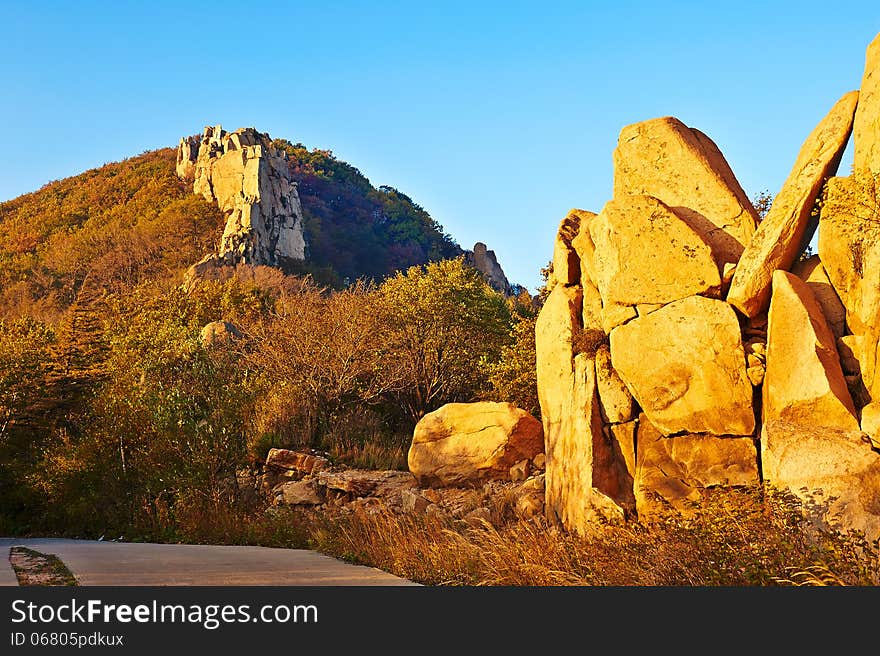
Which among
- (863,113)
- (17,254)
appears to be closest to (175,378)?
(863,113)

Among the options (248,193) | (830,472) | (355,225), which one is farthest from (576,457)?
(355,225)

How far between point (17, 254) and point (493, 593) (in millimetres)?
70947

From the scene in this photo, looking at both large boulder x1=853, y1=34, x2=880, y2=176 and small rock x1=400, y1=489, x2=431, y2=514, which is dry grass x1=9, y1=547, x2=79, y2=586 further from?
large boulder x1=853, y1=34, x2=880, y2=176

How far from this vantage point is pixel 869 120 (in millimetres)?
13375

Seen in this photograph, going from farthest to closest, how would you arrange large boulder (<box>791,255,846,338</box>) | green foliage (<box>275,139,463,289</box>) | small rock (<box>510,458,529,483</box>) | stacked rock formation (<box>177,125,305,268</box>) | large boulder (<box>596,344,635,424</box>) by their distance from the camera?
green foliage (<box>275,139,463,289</box>) → stacked rock formation (<box>177,125,305,268</box>) → small rock (<box>510,458,529,483</box>) → large boulder (<box>596,344,635,424</box>) → large boulder (<box>791,255,846,338</box>)

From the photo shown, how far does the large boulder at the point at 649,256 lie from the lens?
599 inches

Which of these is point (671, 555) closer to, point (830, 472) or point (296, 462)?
point (830, 472)

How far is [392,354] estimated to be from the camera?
26.3 meters

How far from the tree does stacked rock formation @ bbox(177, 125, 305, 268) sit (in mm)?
33140

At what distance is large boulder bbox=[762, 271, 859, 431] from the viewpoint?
491 inches

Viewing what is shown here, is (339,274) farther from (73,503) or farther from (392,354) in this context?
(73,503)

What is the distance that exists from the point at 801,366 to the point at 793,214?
262cm

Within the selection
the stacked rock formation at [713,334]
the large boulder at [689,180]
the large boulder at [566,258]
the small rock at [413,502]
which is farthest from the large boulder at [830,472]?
the small rock at [413,502]

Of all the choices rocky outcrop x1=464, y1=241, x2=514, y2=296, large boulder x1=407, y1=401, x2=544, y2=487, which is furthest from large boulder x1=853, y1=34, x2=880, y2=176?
rocky outcrop x1=464, y1=241, x2=514, y2=296
